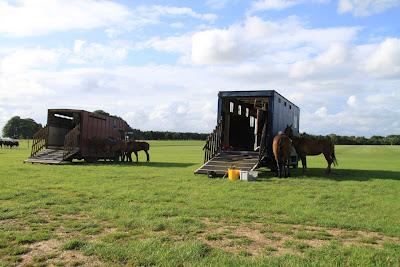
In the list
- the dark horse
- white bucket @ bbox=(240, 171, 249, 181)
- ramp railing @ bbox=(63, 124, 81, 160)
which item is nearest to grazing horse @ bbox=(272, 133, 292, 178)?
the dark horse

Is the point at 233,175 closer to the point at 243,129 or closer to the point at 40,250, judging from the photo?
the point at 243,129

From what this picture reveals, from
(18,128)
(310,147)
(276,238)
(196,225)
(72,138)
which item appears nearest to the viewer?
(276,238)

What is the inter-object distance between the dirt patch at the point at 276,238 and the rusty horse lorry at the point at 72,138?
658 inches

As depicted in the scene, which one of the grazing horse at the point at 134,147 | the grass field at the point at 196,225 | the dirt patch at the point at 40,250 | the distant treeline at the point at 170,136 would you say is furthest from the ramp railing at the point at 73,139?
the distant treeline at the point at 170,136

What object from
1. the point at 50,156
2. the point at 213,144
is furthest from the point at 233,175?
the point at 50,156

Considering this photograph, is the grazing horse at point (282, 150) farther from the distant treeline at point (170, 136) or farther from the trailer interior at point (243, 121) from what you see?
the distant treeline at point (170, 136)

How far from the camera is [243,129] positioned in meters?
21.6

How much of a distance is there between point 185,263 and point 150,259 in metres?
0.46

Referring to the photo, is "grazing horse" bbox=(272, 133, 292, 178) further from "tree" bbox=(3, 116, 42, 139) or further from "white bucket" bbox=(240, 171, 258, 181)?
"tree" bbox=(3, 116, 42, 139)

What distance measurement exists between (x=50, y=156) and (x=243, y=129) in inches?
419

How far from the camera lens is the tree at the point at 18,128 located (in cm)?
11201

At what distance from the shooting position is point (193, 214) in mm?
8117

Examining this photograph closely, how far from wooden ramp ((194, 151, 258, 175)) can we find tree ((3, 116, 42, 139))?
103 m

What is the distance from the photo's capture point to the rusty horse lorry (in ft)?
74.8
